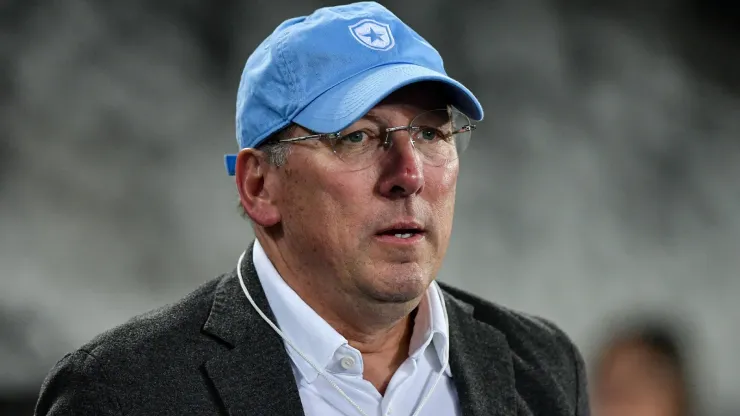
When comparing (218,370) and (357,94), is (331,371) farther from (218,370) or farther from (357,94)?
(357,94)

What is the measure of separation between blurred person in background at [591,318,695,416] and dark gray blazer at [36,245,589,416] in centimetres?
100

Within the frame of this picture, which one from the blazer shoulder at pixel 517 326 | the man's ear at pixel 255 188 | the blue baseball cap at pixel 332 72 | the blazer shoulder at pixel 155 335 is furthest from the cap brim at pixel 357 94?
the blazer shoulder at pixel 517 326

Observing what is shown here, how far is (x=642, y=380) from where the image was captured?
2.85 metres

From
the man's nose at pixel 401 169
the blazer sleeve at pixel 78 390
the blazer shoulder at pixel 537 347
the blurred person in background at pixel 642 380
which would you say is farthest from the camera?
the blurred person in background at pixel 642 380

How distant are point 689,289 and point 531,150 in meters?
0.85

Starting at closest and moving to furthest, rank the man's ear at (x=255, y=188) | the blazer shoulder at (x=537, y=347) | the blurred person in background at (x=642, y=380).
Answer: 1. the man's ear at (x=255, y=188)
2. the blazer shoulder at (x=537, y=347)
3. the blurred person in background at (x=642, y=380)

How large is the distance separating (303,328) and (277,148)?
1.04ft

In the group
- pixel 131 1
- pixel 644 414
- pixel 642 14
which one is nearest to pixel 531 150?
pixel 642 14

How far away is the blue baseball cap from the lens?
1.67 m

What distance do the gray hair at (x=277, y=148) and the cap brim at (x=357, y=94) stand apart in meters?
0.04

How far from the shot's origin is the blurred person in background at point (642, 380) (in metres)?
2.84

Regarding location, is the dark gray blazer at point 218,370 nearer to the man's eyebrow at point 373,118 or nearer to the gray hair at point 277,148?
the gray hair at point 277,148

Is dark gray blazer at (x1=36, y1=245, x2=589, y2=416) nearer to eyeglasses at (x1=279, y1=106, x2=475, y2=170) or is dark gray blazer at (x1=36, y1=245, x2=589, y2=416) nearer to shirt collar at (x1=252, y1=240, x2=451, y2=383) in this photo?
shirt collar at (x1=252, y1=240, x2=451, y2=383)

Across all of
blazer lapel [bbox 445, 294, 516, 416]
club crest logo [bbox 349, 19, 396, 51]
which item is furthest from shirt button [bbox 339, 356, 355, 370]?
club crest logo [bbox 349, 19, 396, 51]
